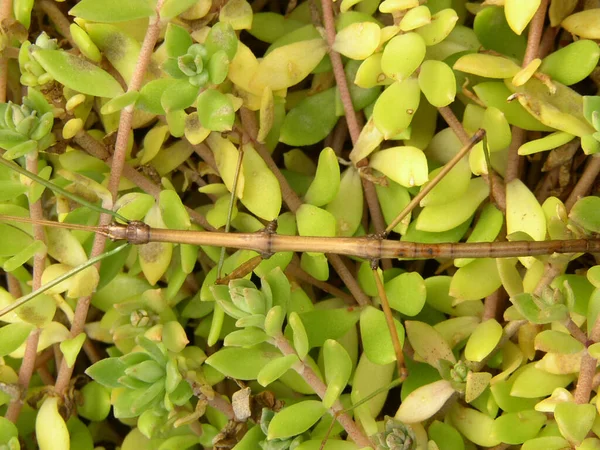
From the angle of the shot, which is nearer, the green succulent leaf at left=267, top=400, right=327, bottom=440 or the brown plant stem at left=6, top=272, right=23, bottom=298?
the green succulent leaf at left=267, top=400, right=327, bottom=440

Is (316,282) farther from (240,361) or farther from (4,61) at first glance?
(4,61)

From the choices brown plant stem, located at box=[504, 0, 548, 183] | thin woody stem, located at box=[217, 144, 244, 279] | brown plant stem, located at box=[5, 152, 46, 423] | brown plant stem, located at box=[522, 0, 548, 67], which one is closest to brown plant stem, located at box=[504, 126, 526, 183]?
brown plant stem, located at box=[504, 0, 548, 183]

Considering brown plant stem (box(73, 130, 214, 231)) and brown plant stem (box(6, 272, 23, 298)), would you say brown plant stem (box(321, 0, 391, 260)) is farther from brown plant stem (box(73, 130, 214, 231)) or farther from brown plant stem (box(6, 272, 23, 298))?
brown plant stem (box(6, 272, 23, 298))

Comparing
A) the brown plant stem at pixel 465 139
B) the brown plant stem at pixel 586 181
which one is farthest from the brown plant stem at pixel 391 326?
the brown plant stem at pixel 586 181

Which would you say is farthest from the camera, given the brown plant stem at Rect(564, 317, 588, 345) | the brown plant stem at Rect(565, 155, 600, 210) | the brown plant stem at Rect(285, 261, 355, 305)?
the brown plant stem at Rect(285, 261, 355, 305)

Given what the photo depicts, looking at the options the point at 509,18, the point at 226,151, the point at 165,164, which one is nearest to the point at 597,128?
the point at 509,18

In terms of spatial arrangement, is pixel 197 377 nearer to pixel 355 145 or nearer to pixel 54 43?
pixel 355 145

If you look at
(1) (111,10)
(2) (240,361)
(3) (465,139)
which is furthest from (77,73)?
(3) (465,139)
